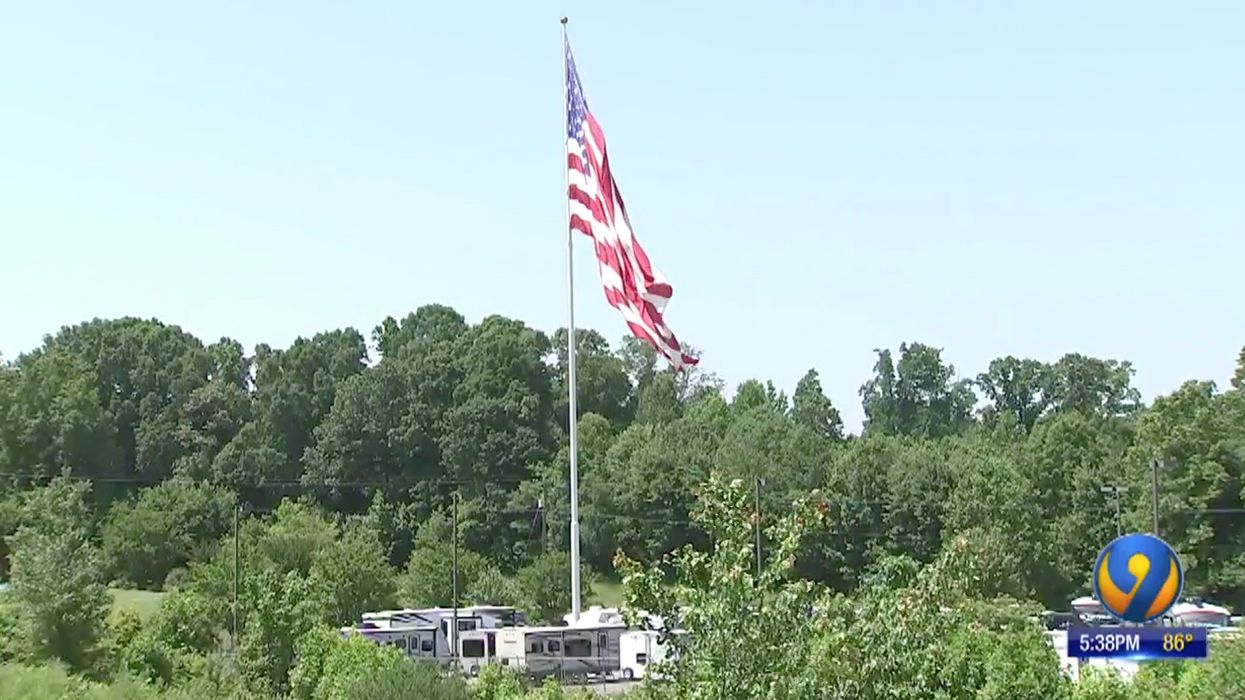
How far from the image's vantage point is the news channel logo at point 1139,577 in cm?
1160

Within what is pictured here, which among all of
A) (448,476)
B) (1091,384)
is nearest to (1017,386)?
(1091,384)

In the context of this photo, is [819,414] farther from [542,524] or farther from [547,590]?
[547,590]

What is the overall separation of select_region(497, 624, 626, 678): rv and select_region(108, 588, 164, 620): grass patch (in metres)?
24.7

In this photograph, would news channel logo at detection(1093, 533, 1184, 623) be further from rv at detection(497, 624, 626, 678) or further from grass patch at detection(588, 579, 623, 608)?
grass patch at detection(588, 579, 623, 608)

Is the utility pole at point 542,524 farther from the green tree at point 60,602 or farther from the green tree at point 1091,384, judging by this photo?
the green tree at point 1091,384

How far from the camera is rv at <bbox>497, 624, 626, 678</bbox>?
51.2 m

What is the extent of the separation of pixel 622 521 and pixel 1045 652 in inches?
2663

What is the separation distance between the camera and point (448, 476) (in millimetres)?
103500

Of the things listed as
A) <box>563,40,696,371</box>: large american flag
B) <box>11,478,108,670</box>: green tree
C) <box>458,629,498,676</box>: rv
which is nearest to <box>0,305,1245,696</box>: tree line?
<box>11,478,108,670</box>: green tree

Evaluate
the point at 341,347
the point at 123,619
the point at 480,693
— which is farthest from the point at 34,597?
the point at 341,347

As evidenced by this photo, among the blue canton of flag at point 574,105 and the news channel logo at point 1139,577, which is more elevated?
the blue canton of flag at point 574,105

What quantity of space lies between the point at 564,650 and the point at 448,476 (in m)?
52.9

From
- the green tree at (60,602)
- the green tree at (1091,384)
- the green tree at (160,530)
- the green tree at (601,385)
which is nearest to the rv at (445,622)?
the green tree at (60,602)

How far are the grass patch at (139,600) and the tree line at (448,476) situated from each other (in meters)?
1.85
